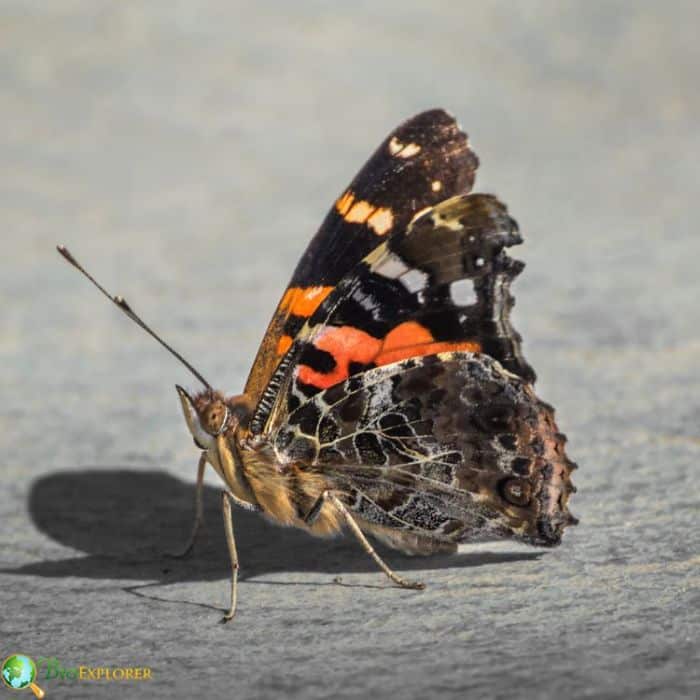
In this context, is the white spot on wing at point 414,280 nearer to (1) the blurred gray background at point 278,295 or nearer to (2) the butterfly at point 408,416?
(2) the butterfly at point 408,416

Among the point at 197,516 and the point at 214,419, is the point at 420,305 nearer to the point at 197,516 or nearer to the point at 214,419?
the point at 214,419

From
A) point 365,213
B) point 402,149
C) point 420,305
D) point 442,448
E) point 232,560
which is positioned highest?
point 402,149

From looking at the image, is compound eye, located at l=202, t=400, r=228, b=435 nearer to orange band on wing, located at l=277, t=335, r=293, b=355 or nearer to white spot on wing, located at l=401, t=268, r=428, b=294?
orange band on wing, located at l=277, t=335, r=293, b=355

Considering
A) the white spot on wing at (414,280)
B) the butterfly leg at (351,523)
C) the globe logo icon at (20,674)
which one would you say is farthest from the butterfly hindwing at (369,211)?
the globe logo icon at (20,674)

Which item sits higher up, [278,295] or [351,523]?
[278,295]

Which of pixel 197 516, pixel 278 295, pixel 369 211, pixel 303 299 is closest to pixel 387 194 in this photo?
pixel 369 211

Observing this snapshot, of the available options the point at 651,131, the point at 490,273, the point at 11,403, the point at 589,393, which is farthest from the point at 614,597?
the point at 651,131

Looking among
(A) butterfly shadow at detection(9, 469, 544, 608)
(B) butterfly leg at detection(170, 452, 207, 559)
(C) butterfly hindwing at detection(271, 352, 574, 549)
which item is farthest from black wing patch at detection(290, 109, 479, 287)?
(A) butterfly shadow at detection(9, 469, 544, 608)
